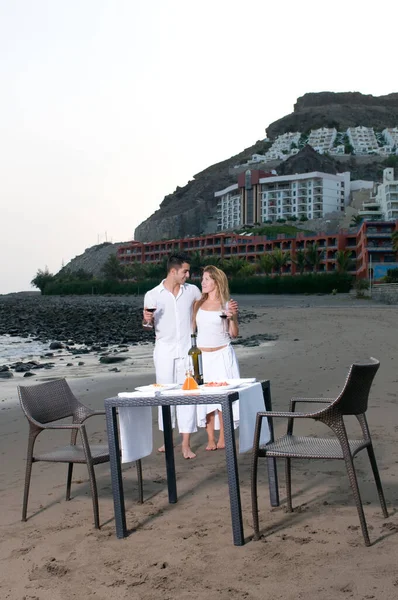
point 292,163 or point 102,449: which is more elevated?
point 292,163

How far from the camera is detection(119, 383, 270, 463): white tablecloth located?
5066 millimetres

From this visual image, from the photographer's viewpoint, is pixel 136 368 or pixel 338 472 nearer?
pixel 338 472

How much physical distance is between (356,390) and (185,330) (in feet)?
8.01

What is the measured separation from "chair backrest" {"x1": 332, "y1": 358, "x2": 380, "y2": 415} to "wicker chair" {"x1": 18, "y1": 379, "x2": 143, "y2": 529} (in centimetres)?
175

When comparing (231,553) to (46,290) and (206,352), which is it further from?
(46,290)

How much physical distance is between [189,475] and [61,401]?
1.31 m

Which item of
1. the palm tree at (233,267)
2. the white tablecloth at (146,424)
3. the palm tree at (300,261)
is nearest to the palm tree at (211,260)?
the palm tree at (233,267)

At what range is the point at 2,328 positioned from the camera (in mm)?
37594

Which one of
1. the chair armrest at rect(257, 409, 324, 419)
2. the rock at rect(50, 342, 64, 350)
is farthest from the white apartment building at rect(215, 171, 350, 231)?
the chair armrest at rect(257, 409, 324, 419)

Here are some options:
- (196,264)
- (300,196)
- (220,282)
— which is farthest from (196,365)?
(300,196)

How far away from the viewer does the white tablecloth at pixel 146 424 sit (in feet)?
16.6

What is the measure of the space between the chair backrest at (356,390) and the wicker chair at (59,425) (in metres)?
1.75

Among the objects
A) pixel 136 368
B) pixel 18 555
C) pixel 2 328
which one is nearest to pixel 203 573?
pixel 18 555

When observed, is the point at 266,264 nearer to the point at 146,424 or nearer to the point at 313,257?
the point at 313,257
